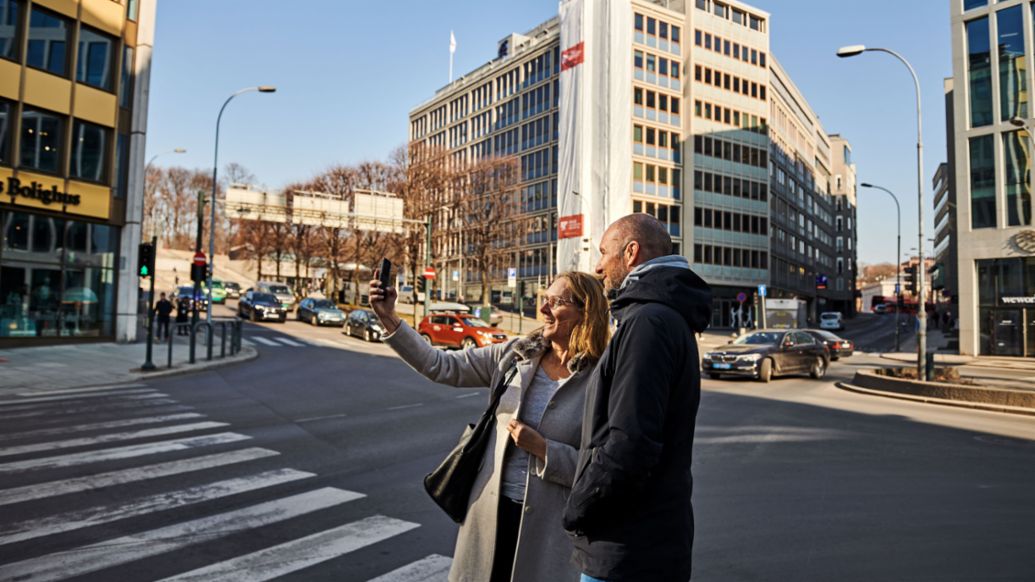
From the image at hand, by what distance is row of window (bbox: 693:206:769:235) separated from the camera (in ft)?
197

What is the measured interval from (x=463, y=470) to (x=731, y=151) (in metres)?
64.3

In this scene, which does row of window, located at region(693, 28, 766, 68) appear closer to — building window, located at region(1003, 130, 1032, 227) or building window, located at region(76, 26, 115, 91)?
building window, located at region(1003, 130, 1032, 227)

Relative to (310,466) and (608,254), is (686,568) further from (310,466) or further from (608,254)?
(310,466)

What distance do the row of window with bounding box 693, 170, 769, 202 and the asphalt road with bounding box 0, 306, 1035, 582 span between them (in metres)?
49.4

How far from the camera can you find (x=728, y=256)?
6156 centimetres

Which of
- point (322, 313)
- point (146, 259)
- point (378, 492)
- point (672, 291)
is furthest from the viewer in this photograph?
point (322, 313)

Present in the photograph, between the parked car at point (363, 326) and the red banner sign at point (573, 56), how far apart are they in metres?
34.0

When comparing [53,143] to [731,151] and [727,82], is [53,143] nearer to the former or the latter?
[731,151]

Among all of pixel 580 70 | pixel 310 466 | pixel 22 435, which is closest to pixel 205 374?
pixel 22 435

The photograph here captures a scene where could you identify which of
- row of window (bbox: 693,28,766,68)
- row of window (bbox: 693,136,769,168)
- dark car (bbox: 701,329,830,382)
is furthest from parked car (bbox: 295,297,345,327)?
row of window (bbox: 693,28,766,68)

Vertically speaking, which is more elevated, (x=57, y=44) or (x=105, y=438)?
(x=57, y=44)

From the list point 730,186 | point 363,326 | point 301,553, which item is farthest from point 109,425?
point 730,186

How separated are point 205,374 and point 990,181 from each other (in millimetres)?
34258

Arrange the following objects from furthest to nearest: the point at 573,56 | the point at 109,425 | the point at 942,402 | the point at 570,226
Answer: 1. the point at 573,56
2. the point at 570,226
3. the point at 942,402
4. the point at 109,425
